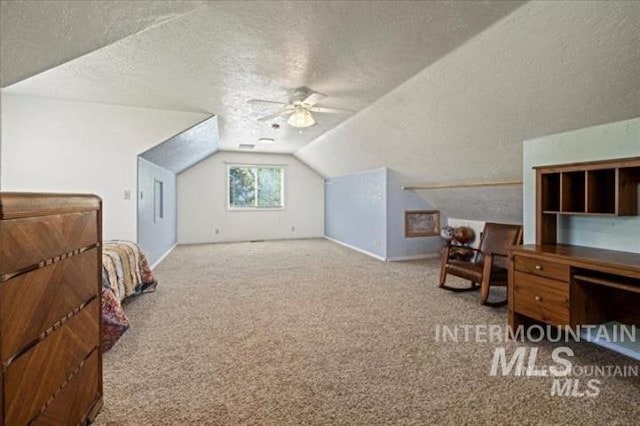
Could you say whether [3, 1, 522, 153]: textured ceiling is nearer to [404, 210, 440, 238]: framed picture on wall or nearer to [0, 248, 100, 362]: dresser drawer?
[0, 248, 100, 362]: dresser drawer

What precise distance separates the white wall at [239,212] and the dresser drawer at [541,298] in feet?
21.1

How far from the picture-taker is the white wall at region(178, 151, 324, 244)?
7668 millimetres

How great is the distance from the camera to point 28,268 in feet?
3.57

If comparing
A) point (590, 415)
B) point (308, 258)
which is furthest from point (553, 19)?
point (308, 258)

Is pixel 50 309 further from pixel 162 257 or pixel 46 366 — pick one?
pixel 162 257

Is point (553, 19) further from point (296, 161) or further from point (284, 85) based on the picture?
point (296, 161)

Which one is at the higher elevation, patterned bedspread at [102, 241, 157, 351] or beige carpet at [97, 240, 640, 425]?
patterned bedspread at [102, 241, 157, 351]

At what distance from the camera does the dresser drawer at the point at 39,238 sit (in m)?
0.99

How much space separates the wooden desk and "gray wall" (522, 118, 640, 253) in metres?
0.12

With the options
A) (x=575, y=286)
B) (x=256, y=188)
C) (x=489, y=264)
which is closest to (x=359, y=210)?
(x=256, y=188)

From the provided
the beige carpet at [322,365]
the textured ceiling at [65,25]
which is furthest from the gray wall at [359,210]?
the textured ceiling at [65,25]

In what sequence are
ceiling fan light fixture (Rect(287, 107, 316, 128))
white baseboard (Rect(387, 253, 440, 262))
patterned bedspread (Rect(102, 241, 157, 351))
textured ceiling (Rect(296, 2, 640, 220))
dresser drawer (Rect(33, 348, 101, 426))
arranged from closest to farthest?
1. dresser drawer (Rect(33, 348, 101, 426))
2. textured ceiling (Rect(296, 2, 640, 220))
3. patterned bedspread (Rect(102, 241, 157, 351))
4. ceiling fan light fixture (Rect(287, 107, 316, 128))
5. white baseboard (Rect(387, 253, 440, 262))

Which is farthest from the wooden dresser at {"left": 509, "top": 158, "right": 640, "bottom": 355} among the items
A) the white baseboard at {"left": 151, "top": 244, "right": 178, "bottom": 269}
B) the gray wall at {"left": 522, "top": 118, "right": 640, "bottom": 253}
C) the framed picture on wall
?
the white baseboard at {"left": 151, "top": 244, "right": 178, "bottom": 269}

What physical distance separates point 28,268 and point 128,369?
130 cm
